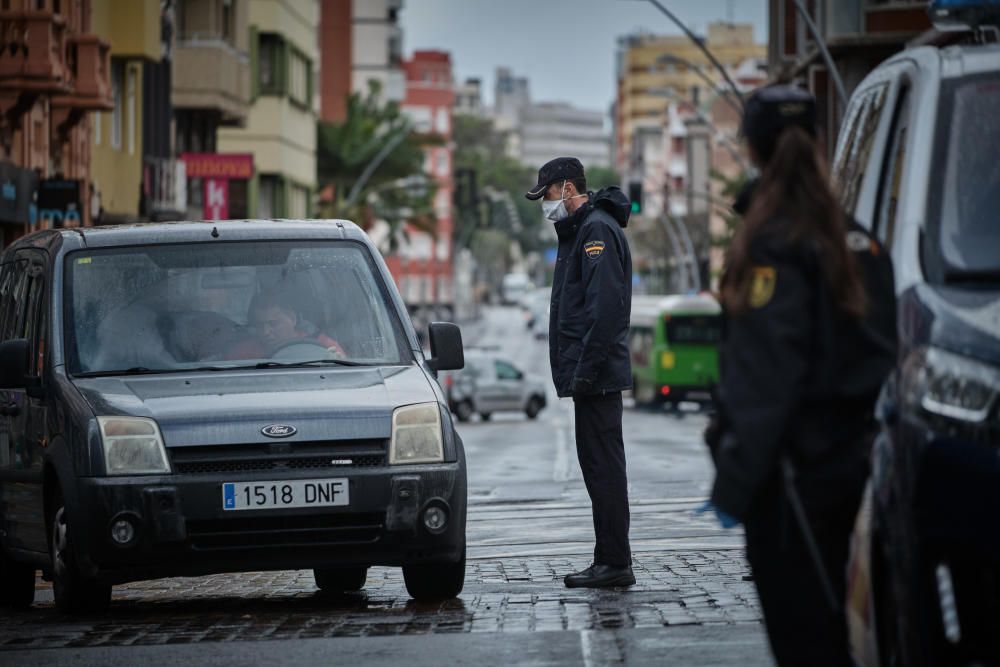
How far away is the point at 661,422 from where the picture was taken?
2034 inches

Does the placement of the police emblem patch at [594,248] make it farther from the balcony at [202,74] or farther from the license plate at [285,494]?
the balcony at [202,74]

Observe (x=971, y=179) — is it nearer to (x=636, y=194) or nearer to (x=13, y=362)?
(x=13, y=362)

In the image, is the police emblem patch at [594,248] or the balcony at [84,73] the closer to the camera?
the police emblem patch at [594,248]

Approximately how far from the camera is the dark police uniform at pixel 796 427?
5.36 m

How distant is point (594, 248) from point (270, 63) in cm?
6201

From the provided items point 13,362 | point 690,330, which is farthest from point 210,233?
point 690,330

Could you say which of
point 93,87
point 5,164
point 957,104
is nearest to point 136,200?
point 93,87

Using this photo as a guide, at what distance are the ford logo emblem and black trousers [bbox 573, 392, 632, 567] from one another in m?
1.44

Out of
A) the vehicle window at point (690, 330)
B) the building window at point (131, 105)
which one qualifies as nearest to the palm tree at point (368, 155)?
the vehicle window at point (690, 330)

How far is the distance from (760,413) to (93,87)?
3513 cm

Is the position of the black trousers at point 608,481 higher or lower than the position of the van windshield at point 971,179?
lower

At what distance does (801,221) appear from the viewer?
17.9ft

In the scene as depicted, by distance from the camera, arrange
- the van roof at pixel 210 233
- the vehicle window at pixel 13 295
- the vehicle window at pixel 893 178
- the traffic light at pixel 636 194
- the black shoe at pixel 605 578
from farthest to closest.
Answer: the traffic light at pixel 636 194
the vehicle window at pixel 13 295
the van roof at pixel 210 233
the black shoe at pixel 605 578
the vehicle window at pixel 893 178

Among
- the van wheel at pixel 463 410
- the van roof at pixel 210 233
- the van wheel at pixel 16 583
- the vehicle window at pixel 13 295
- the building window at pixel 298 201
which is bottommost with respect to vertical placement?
the van wheel at pixel 463 410
